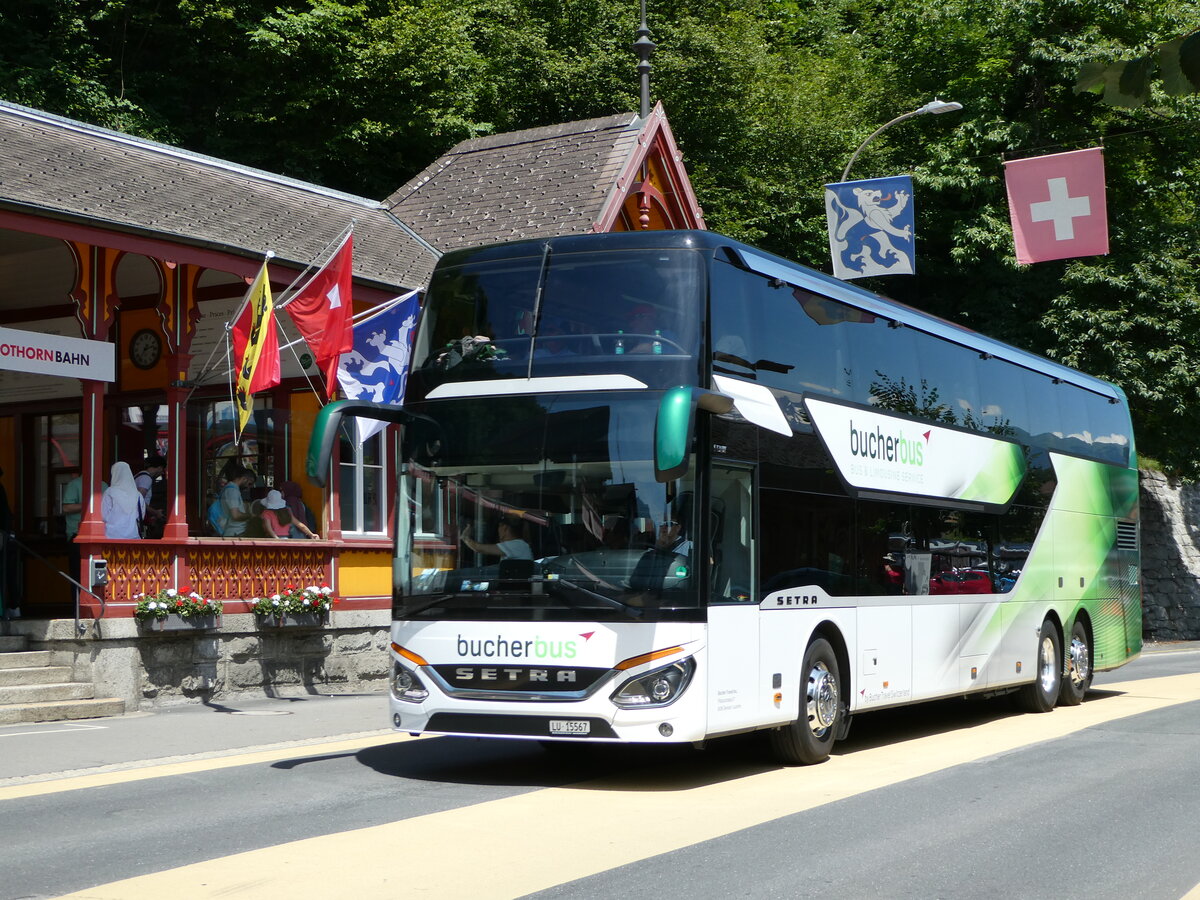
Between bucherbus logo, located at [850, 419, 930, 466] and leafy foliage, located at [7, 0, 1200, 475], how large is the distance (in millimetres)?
20885

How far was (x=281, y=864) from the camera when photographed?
7.25 metres

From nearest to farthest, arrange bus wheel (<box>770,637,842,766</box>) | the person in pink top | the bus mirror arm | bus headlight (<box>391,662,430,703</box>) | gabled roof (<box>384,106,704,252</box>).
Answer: the bus mirror arm
bus headlight (<box>391,662,430,703</box>)
bus wheel (<box>770,637,842,766</box>)
the person in pink top
gabled roof (<box>384,106,704,252</box>)

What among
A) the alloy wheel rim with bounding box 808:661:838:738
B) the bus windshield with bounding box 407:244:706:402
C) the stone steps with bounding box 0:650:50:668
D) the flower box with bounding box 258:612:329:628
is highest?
the bus windshield with bounding box 407:244:706:402

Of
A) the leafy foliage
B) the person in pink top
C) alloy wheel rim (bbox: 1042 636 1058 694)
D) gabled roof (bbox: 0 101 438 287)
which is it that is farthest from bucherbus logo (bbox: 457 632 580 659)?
the leafy foliage

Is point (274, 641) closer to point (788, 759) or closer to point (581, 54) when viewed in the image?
point (788, 759)

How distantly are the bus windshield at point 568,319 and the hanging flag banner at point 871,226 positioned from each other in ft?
32.0

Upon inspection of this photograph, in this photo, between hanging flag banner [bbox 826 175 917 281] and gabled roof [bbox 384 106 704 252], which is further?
gabled roof [bbox 384 106 704 252]

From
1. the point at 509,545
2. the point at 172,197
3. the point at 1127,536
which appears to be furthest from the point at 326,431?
the point at 1127,536

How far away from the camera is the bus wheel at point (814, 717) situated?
36.7ft

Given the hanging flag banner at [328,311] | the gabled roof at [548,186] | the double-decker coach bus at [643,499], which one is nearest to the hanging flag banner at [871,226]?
the gabled roof at [548,186]

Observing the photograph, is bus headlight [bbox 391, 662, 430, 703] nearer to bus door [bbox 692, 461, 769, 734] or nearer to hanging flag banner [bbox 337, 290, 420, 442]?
bus door [bbox 692, 461, 769, 734]

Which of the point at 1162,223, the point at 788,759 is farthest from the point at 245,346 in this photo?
the point at 1162,223

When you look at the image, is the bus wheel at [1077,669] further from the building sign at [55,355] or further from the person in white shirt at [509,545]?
the building sign at [55,355]

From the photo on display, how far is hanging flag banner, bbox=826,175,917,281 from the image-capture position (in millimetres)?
19594
